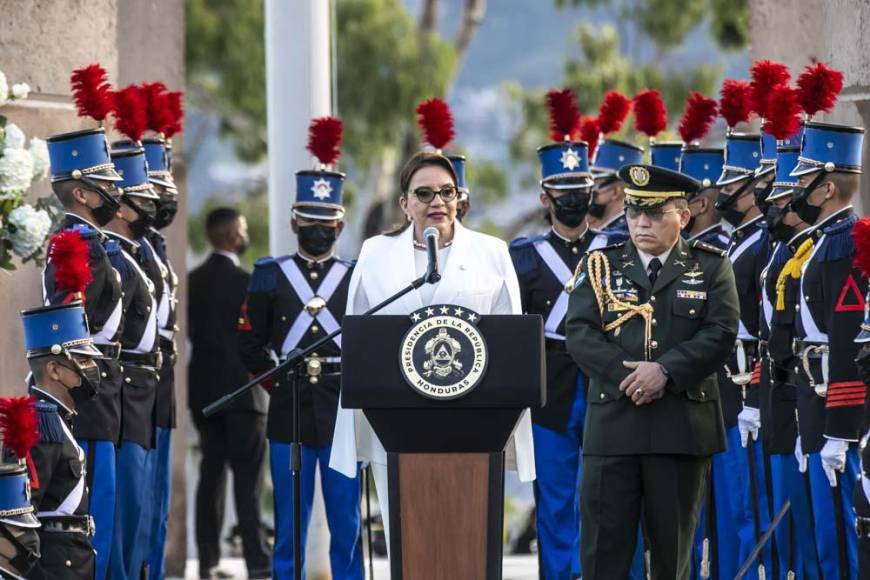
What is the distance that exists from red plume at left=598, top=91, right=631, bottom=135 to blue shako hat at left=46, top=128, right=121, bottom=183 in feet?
11.0

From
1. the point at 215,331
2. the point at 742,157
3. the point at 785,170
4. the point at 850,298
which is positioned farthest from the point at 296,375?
the point at 215,331

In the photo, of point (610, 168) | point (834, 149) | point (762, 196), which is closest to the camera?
point (834, 149)

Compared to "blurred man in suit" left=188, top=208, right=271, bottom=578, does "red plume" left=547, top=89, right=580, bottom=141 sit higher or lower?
higher

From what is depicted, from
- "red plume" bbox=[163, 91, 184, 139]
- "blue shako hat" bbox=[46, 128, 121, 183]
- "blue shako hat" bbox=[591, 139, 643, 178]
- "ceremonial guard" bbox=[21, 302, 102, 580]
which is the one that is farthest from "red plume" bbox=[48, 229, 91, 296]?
"blue shako hat" bbox=[591, 139, 643, 178]

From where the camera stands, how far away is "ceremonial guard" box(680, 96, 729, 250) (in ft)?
33.9

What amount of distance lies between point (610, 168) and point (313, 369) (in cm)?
226

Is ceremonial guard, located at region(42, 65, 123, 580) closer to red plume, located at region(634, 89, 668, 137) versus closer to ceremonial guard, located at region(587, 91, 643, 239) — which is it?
ceremonial guard, located at region(587, 91, 643, 239)

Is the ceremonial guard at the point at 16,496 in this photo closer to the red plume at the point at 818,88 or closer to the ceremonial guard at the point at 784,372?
the ceremonial guard at the point at 784,372

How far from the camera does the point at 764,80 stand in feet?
30.0

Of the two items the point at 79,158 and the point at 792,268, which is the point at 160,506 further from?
the point at 792,268

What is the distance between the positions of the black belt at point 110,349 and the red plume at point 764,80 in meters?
3.29

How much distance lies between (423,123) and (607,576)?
3.18m

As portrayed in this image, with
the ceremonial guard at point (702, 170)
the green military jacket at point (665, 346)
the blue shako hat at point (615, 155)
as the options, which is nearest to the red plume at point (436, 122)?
the blue shako hat at point (615, 155)

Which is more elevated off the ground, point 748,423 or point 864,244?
point 864,244
